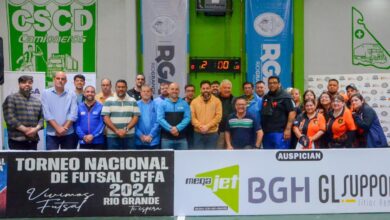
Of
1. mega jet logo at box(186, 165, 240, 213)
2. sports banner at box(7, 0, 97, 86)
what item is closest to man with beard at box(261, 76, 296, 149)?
mega jet logo at box(186, 165, 240, 213)

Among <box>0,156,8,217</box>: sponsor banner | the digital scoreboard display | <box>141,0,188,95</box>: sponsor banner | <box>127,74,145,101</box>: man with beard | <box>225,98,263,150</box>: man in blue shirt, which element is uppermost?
<box>141,0,188,95</box>: sponsor banner

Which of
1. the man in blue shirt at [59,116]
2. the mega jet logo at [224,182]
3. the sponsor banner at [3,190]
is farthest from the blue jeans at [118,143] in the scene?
the sponsor banner at [3,190]

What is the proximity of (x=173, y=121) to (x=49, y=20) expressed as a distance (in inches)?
278

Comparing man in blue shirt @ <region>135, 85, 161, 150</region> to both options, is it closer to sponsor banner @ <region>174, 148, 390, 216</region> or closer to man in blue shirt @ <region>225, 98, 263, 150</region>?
man in blue shirt @ <region>225, 98, 263, 150</region>

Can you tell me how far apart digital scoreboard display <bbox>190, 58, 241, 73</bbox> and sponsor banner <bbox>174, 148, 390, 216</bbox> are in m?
6.91

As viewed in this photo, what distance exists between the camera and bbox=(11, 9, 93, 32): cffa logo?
13.6 m

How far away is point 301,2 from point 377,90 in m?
3.28

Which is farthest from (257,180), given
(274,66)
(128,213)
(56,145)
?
(274,66)

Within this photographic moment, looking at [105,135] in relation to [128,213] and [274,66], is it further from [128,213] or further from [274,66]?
[274,66]

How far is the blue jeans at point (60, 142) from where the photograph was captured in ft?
27.1

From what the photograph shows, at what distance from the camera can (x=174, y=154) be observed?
6902 millimetres

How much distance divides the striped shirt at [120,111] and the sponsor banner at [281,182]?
5.44ft

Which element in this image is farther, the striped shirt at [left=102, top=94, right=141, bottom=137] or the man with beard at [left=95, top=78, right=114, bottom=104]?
the man with beard at [left=95, top=78, right=114, bottom=104]

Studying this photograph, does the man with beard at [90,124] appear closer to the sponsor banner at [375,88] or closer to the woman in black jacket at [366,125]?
the woman in black jacket at [366,125]
